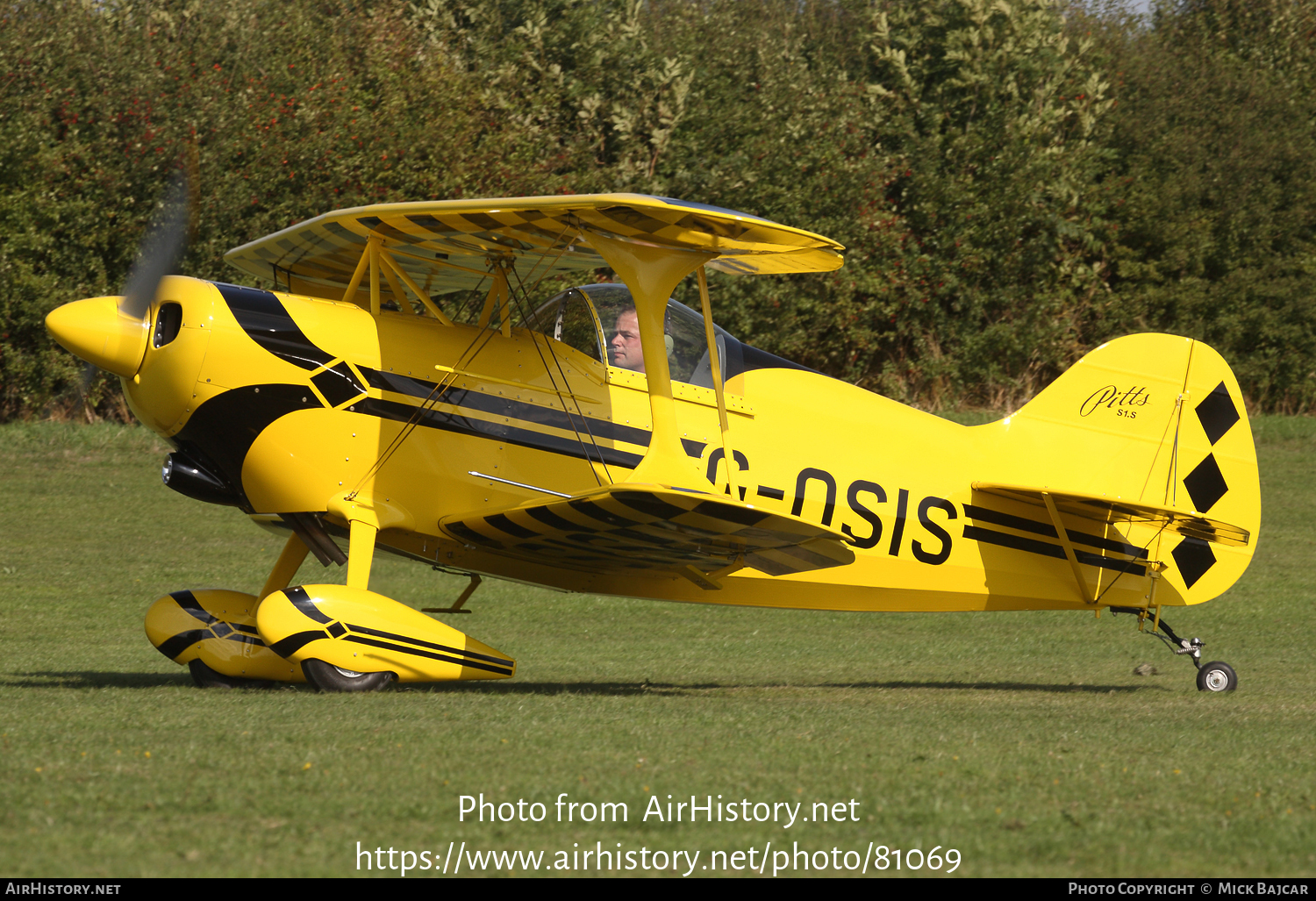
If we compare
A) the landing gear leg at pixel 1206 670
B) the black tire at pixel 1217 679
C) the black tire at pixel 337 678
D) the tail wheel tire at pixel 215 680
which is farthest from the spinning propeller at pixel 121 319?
the black tire at pixel 1217 679

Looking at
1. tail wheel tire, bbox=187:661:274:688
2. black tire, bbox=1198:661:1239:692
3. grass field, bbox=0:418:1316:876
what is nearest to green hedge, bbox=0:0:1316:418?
grass field, bbox=0:418:1316:876

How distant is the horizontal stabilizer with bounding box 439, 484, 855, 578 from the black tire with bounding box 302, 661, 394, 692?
3.75 feet

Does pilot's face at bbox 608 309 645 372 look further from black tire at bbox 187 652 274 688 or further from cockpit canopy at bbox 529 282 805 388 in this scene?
black tire at bbox 187 652 274 688

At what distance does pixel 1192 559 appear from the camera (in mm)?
9477

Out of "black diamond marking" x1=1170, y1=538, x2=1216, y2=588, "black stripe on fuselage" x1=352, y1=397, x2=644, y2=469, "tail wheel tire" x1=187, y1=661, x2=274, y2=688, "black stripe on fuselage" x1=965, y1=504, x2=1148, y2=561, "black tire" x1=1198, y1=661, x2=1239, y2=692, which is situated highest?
"black stripe on fuselage" x1=352, y1=397, x2=644, y2=469

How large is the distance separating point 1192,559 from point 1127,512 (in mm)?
1017

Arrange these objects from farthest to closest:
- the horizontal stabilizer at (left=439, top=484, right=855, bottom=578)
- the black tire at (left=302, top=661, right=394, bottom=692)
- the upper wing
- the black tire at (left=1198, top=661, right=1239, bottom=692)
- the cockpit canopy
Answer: the black tire at (left=1198, top=661, right=1239, bottom=692)
the cockpit canopy
the black tire at (left=302, top=661, right=394, bottom=692)
the upper wing
the horizontal stabilizer at (left=439, top=484, right=855, bottom=578)

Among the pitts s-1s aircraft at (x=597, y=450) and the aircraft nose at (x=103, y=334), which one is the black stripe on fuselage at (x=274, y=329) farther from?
the aircraft nose at (x=103, y=334)

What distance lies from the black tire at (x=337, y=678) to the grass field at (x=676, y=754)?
0.24 metres

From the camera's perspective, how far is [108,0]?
2381 centimetres

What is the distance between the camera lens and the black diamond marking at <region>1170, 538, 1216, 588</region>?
31.0 ft

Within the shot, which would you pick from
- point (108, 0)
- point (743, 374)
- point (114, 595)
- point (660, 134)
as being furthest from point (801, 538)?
point (108, 0)

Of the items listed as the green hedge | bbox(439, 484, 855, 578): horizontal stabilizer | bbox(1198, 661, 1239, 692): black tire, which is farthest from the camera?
the green hedge

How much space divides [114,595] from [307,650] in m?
7.60
